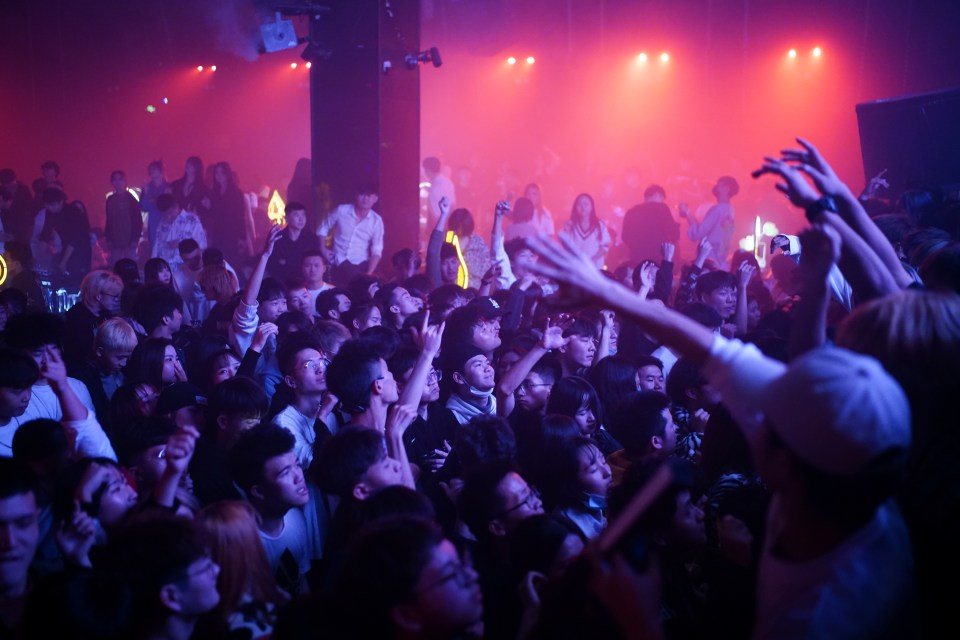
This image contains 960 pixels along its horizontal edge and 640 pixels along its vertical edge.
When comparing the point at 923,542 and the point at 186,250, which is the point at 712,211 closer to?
the point at 186,250

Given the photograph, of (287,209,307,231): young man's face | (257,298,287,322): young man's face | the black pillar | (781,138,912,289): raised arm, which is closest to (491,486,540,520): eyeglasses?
(781,138,912,289): raised arm

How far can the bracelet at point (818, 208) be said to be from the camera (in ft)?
7.45

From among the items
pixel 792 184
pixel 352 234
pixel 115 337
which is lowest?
pixel 115 337

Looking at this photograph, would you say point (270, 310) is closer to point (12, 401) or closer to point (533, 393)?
point (533, 393)

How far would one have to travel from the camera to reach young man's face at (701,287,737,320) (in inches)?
235

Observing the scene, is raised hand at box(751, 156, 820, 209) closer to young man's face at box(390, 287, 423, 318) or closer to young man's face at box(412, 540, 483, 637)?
young man's face at box(412, 540, 483, 637)

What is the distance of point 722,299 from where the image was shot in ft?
19.6

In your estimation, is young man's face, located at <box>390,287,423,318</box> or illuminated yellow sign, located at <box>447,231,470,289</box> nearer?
young man's face, located at <box>390,287,423,318</box>

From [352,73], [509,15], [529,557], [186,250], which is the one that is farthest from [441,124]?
[529,557]

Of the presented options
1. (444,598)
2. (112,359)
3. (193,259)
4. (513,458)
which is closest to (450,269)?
(193,259)

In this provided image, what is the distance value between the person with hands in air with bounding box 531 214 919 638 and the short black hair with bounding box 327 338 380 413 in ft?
8.27

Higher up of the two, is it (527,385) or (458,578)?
(458,578)

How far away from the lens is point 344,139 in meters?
9.42

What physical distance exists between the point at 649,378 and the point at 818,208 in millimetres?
2572
